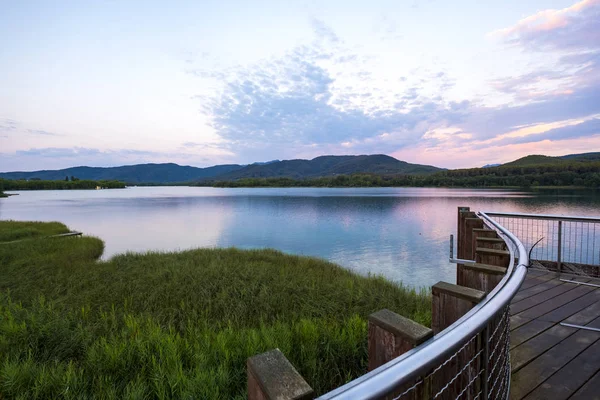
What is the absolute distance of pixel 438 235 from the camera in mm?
22188

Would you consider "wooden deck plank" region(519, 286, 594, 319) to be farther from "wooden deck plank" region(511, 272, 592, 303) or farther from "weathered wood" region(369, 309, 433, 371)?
"weathered wood" region(369, 309, 433, 371)

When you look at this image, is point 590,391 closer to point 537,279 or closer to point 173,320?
point 537,279

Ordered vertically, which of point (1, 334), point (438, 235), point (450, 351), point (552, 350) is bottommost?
point (438, 235)

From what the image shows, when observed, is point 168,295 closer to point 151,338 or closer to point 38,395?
point 151,338

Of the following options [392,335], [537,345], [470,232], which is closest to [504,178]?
[470,232]

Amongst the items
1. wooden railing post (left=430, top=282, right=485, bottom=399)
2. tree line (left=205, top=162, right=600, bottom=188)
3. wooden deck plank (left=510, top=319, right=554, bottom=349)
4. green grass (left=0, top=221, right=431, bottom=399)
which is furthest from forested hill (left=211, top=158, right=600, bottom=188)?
wooden railing post (left=430, top=282, right=485, bottom=399)

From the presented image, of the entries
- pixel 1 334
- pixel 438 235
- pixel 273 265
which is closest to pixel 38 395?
pixel 1 334

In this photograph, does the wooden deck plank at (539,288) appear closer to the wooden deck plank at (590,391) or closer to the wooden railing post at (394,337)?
the wooden deck plank at (590,391)

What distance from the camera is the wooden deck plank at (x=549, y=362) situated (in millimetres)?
2816

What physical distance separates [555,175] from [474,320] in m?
105

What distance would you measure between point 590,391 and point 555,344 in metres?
0.83

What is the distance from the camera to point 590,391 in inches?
106

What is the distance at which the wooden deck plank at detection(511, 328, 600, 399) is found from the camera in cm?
282

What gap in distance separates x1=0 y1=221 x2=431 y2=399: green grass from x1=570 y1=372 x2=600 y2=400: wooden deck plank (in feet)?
8.09
